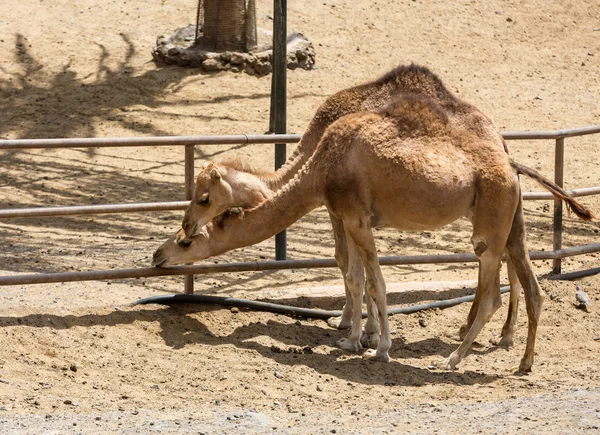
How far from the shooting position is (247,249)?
1027 cm

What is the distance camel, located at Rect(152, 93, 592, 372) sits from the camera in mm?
6781

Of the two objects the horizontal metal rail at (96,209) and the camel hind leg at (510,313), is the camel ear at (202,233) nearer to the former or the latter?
the horizontal metal rail at (96,209)

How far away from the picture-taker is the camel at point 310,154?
7090mm

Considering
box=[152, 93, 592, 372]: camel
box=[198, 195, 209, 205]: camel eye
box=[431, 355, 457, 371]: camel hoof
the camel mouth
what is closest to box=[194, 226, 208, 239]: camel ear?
box=[152, 93, 592, 372]: camel

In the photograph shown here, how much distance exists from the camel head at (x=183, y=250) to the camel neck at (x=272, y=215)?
64 mm

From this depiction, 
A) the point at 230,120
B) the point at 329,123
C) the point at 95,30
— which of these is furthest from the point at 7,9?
the point at 329,123

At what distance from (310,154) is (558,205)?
2596 mm

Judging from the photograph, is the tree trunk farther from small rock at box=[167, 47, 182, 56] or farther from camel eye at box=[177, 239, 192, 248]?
camel eye at box=[177, 239, 192, 248]

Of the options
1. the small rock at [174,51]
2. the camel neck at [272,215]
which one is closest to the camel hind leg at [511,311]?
the camel neck at [272,215]

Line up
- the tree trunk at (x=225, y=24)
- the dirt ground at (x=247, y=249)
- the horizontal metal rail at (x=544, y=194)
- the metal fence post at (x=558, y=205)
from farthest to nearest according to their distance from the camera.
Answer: the tree trunk at (x=225, y=24) → the metal fence post at (x=558, y=205) → the horizontal metal rail at (x=544, y=194) → the dirt ground at (x=247, y=249)

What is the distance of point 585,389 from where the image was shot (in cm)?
623

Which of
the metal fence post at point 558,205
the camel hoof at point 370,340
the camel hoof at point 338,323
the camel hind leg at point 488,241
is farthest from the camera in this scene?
the metal fence post at point 558,205

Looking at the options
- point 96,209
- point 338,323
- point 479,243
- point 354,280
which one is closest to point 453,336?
point 338,323

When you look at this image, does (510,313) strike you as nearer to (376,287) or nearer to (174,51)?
(376,287)
